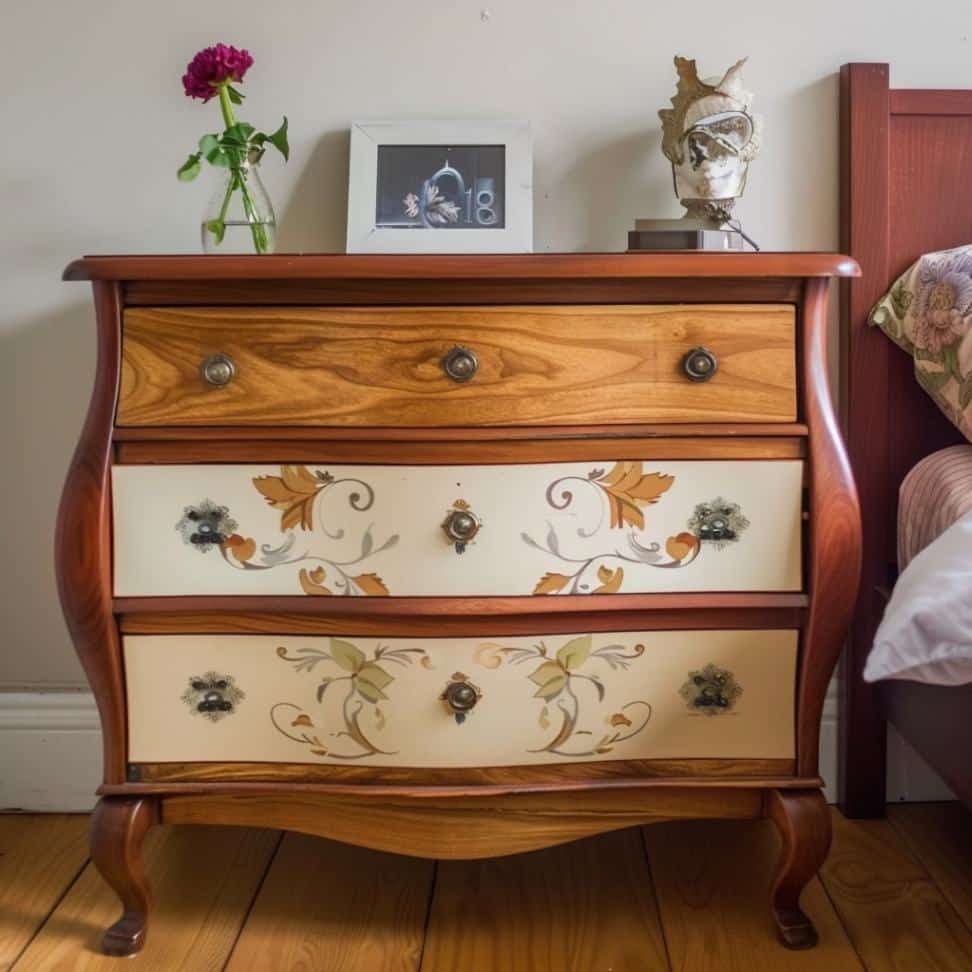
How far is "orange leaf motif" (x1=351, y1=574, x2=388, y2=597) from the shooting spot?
1.34 meters

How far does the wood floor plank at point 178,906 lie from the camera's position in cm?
144

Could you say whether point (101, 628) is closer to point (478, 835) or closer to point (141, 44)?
point (478, 835)

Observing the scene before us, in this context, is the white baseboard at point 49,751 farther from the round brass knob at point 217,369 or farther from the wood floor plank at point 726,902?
the wood floor plank at point 726,902

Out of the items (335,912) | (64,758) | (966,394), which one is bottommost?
A: (335,912)

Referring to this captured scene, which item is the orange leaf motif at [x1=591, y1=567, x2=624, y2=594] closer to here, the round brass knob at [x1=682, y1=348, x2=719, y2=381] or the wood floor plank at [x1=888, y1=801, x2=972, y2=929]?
the round brass knob at [x1=682, y1=348, x2=719, y2=381]

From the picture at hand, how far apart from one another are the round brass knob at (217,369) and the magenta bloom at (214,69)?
0.43 metres

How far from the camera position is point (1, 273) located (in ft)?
5.84

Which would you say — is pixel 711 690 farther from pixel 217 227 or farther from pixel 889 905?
pixel 217 227

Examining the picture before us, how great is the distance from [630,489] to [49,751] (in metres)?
1.04

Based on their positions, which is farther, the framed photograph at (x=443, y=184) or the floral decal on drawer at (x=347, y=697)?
the framed photograph at (x=443, y=184)

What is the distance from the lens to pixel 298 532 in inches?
52.8

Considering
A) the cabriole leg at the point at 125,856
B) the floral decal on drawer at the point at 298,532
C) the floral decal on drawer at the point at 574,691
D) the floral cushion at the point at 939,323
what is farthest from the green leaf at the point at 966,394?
the cabriole leg at the point at 125,856

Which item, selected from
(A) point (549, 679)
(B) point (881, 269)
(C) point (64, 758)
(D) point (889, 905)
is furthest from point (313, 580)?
(B) point (881, 269)

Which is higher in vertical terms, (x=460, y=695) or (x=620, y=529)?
(x=620, y=529)
